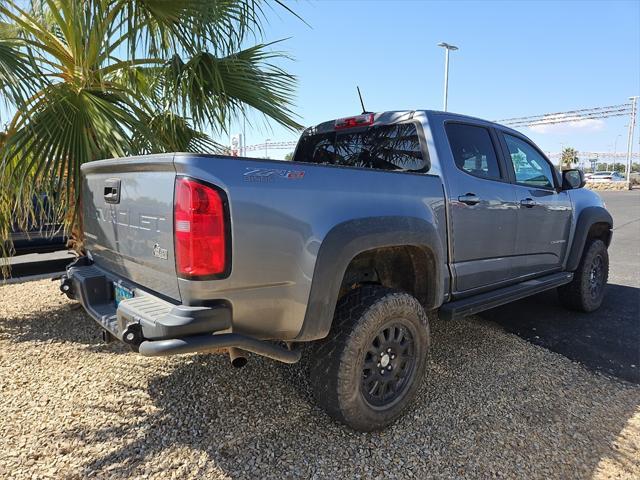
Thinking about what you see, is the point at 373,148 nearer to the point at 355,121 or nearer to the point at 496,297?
the point at 355,121

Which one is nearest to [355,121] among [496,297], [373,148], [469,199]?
[373,148]

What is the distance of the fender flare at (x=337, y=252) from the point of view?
2373mm

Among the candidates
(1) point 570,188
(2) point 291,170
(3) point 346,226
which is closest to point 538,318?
(1) point 570,188

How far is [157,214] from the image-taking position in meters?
2.28

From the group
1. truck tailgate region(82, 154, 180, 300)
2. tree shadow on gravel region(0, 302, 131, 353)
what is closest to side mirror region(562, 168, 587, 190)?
truck tailgate region(82, 154, 180, 300)

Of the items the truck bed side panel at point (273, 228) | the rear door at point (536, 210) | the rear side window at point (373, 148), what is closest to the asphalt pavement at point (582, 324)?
the rear door at point (536, 210)

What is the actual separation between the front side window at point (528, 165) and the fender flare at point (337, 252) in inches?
73.0

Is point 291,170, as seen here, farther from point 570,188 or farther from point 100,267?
point 570,188

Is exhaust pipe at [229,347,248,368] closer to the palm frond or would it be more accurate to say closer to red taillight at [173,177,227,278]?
red taillight at [173,177,227,278]

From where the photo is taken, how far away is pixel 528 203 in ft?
13.3

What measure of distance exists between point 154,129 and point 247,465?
3222 mm

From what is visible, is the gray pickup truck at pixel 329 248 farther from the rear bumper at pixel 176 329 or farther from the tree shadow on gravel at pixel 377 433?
the tree shadow on gravel at pixel 377 433

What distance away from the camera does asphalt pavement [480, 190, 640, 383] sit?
157 inches

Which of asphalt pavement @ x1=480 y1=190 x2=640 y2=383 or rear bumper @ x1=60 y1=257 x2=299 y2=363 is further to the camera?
asphalt pavement @ x1=480 y1=190 x2=640 y2=383
